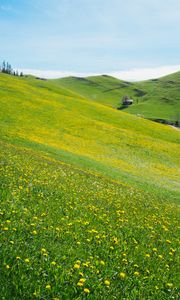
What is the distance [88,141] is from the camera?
52.1 m

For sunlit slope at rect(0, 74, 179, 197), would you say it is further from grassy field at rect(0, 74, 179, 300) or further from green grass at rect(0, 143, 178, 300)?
green grass at rect(0, 143, 178, 300)

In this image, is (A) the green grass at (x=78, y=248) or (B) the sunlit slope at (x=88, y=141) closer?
(A) the green grass at (x=78, y=248)

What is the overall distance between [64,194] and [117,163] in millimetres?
28115

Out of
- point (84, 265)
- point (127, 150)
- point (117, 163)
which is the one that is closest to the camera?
point (84, 265)

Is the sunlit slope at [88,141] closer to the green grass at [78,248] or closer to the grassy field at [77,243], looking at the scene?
the grassy field at [77,243]

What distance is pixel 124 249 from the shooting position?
991 centimetres

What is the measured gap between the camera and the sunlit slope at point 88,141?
3750cm

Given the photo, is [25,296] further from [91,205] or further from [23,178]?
[23,178]

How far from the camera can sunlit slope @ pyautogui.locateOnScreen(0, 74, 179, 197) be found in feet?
123

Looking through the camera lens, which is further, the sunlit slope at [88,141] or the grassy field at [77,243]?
the sunlit slope at [88,141]

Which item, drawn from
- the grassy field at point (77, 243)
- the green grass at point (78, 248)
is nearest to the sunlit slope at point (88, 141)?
the grassy field at point (77, 243)

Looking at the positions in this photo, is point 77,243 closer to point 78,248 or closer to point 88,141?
point 78,248

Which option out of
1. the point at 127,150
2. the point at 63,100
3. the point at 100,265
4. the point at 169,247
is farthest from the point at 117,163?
the point at 63,100

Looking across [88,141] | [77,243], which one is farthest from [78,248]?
[88,141]
